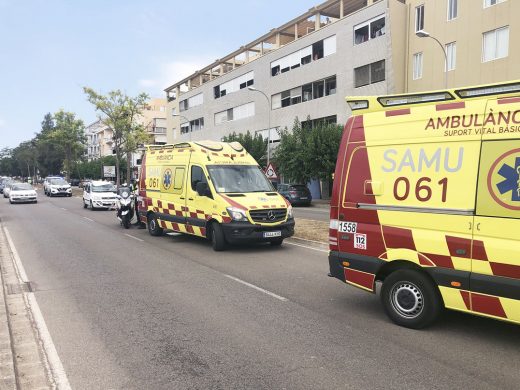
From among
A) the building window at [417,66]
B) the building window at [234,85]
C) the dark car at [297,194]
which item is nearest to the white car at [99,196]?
the dark car at [297,194]

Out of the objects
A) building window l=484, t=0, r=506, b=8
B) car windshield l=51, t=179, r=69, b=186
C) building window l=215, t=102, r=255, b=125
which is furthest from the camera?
building window l=215, t=102, r=255, b=125

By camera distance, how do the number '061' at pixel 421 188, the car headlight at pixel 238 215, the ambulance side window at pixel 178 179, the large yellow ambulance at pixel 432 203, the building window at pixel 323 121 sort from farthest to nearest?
the building window at pixel 323 121 < the ambulance side window at pixel 178 179 < the car headlight at pixel 238 215 < the number '061' at pixel 421 188 < the large yellow ambulance at pixel 432 203

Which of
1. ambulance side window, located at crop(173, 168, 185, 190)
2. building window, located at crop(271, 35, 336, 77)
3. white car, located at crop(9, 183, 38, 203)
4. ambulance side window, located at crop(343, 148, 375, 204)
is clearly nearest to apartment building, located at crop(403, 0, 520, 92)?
building window, located at crop(271, 35, 336, 77)

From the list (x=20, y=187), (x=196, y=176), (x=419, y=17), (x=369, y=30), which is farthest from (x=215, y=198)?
(x=369, y=30)

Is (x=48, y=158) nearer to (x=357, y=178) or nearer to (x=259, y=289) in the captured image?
(x=259, y=289)

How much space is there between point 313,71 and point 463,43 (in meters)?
13.4

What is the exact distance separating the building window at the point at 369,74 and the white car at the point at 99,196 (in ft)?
62.8

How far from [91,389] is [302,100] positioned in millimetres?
37381

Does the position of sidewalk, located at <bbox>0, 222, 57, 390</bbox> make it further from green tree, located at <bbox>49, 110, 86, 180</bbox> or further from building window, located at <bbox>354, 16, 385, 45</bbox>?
green tree, located at <bbox>49, 110, 86, 180</bbox>

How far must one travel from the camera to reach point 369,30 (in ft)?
106

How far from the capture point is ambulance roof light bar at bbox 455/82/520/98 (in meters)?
4.48

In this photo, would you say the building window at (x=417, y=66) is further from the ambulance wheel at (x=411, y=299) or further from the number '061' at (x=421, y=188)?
the ambulance wheel at (x=411, y=299)

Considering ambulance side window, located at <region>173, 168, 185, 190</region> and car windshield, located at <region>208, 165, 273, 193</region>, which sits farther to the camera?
ambulance side window, located at <region>173, 168, 185, 190</region>

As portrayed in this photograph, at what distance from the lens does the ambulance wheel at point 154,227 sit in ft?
43.9
